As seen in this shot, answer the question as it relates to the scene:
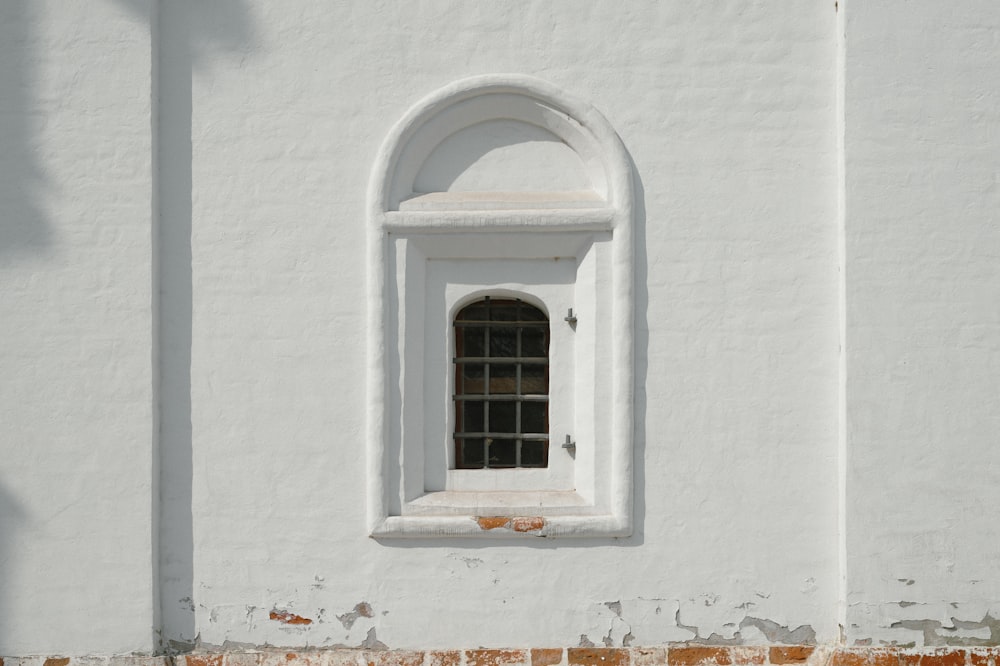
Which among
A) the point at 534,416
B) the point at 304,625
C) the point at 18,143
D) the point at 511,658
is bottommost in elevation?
the point at 511,658

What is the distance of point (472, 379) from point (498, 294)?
495mm

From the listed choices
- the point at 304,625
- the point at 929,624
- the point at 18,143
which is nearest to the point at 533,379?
the point at 304,625

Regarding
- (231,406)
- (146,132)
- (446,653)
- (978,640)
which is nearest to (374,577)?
(446,653)

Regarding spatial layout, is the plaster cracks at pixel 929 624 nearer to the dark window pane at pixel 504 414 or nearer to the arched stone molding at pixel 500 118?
the dark window pane at pixel 504 414

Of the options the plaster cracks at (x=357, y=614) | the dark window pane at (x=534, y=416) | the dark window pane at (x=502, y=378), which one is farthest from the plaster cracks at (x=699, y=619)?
the dark window pane at (x=502, y=378)

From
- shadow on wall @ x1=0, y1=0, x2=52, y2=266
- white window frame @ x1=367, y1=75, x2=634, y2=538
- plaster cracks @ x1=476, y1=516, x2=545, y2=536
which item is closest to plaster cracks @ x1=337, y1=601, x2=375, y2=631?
white window frame @ x1=367, y1=75, x2=634, y2=538

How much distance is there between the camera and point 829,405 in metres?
4.90

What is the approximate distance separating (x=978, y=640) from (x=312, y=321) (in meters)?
3.83

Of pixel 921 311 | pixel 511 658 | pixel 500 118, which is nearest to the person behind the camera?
pixel 921 311

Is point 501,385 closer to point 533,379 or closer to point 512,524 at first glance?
point 533,379

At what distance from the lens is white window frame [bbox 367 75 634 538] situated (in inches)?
193

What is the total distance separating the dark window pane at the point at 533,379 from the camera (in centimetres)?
524

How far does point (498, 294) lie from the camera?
5203 millimetres

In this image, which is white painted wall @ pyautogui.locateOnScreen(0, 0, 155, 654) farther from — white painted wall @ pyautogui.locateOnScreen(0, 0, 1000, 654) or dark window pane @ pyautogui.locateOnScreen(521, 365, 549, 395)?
dark window pane @ pyautogui.locateOnScreen(521, 365, 549, 395)
